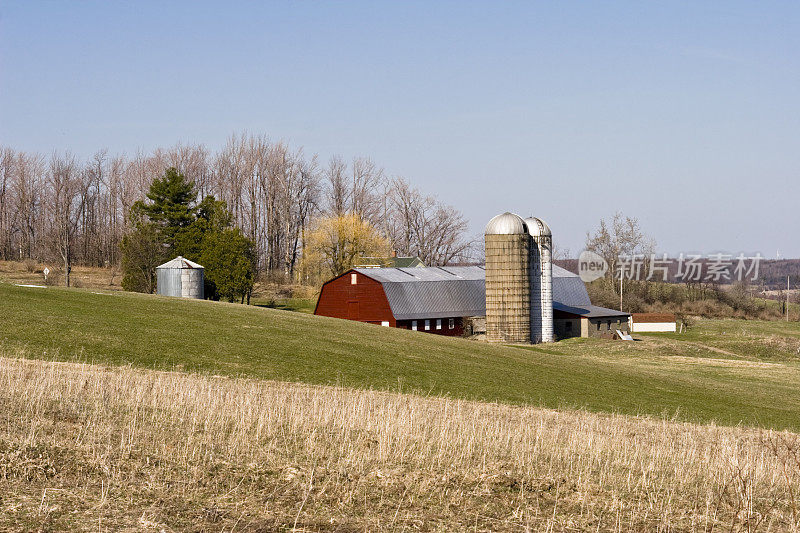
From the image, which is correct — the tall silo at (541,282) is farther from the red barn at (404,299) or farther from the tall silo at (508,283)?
the red barn at (404,299)

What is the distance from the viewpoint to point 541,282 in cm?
6500

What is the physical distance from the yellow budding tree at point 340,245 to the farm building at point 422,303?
23639 millimetres

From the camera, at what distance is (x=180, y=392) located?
1739 cm

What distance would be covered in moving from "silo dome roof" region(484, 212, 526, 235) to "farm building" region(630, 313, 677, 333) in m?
21.7

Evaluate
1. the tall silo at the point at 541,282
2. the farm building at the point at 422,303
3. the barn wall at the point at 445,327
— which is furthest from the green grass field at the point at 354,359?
the barn wall at the point at 445,327

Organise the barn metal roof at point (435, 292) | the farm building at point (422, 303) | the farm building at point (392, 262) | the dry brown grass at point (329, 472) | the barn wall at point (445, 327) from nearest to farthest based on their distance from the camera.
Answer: the dry brown grass at point (329, 472), the farm building at point (422, 303), the barn metal roof at point (435, 292), the barn wall at point (445, 327), the farm building at point (392, 262)

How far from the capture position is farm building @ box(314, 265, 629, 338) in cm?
6581

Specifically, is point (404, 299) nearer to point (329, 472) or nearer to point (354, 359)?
point (354, 359)

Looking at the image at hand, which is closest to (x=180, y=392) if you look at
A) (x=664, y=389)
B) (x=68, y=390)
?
(x=68, y=390)

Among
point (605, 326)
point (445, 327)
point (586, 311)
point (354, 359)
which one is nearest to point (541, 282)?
point (445, 327)

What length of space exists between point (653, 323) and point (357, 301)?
31.0 m

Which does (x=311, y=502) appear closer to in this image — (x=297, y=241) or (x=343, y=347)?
(x=343, y=347)

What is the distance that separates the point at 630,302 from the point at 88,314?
7472cm

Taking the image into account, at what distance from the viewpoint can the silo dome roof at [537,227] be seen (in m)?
65.5
